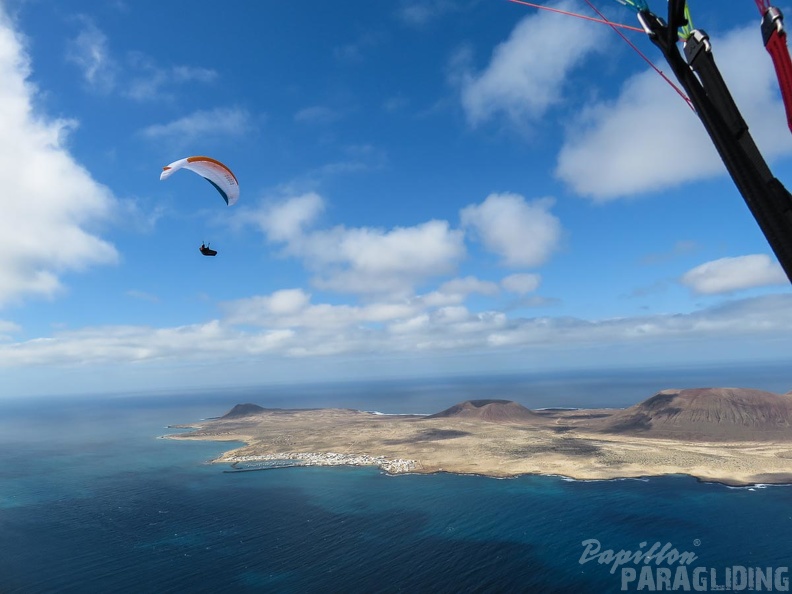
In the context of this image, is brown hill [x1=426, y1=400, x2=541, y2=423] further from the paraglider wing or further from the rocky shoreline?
the paraglider wing

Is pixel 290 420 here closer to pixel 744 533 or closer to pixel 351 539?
pixel 351 539

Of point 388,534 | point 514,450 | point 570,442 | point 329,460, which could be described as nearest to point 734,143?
point 388,534

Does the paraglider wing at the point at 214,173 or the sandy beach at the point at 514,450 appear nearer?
the paraglider wing at the point at 214,173

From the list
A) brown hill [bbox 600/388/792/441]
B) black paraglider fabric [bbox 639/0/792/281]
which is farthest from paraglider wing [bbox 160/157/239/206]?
brown hill [bbox 600/388/792/441]

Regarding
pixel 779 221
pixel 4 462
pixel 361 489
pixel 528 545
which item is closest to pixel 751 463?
pixel 528 545

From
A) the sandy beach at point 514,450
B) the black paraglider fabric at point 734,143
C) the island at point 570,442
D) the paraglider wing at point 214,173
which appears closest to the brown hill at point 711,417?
the island at point 570,442

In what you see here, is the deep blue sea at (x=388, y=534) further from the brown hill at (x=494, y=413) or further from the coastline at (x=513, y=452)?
the brown hill at (x=494, y=413)
